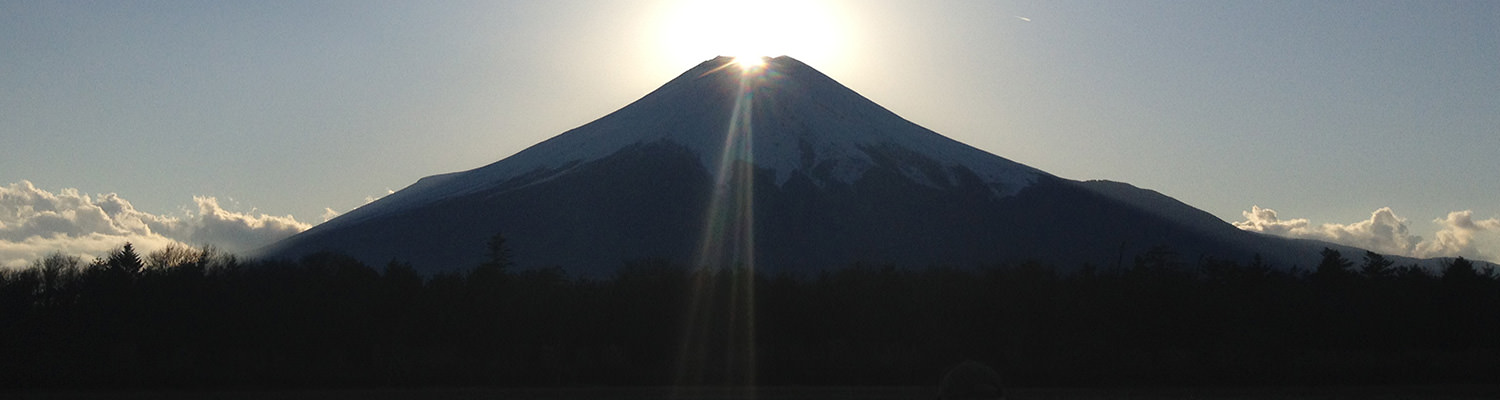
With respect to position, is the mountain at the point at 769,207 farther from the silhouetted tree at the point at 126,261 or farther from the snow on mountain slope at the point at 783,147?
the silhouetted tree at the point at 126,261

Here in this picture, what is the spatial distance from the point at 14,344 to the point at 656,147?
5698 inches

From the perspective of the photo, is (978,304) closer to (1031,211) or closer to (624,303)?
(624,303)

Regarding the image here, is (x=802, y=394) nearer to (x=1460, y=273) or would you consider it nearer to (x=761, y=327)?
(x=761, y=327)

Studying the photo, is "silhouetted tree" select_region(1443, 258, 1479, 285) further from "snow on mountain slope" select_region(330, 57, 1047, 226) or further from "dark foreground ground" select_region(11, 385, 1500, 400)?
"snow on mountain slope" select_region(330, 57, 1047, 226)

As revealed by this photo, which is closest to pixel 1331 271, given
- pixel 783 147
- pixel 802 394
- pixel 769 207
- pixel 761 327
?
pixel 761 327

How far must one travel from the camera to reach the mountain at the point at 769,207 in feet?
518

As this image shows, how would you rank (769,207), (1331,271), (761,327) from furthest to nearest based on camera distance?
(769,207)
(1331,271)
(761,327)

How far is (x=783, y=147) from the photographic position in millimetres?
189375

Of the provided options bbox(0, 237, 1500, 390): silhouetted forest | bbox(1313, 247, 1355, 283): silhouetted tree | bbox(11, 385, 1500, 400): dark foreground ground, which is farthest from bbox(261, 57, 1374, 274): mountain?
bbox(11, 385, 1500, 400): dark foreground ground

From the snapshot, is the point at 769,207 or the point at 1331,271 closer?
the point at 1331,271

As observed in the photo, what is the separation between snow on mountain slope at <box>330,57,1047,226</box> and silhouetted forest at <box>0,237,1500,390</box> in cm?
12883

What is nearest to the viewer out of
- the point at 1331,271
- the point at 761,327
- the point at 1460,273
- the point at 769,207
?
the point at 761,327

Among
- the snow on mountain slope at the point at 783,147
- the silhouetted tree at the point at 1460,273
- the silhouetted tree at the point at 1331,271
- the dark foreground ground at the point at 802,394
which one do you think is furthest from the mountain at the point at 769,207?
the dark foreground ground at the point at 802,394

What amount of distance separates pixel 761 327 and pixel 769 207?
12751cm
